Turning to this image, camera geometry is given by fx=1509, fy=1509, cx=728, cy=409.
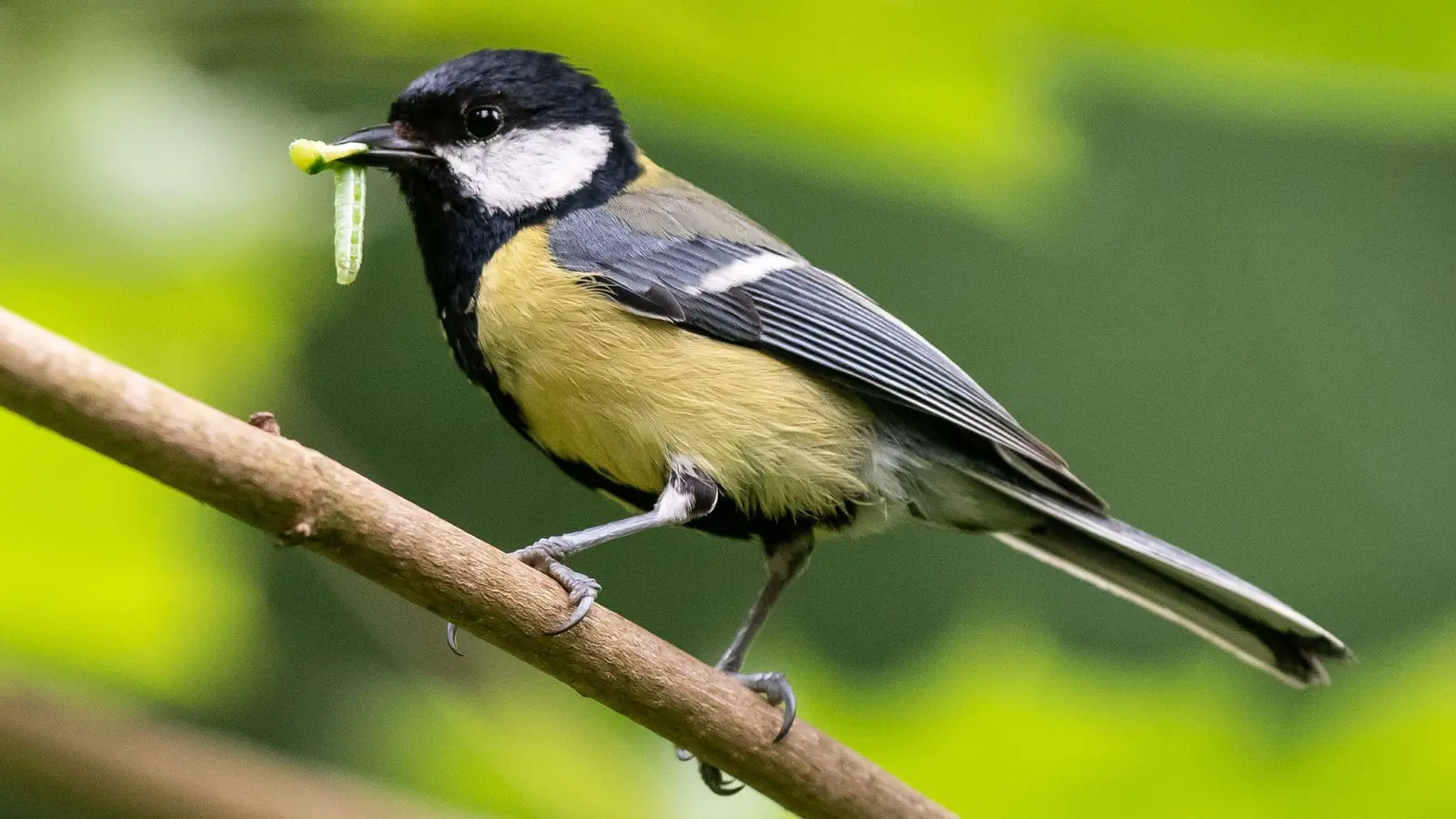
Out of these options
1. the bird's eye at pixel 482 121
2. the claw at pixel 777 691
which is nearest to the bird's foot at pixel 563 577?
the claw at pixel 777 691

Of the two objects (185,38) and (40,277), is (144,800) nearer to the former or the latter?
(40,277)

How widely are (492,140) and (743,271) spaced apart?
341mm

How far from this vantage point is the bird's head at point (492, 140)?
1.78 metres

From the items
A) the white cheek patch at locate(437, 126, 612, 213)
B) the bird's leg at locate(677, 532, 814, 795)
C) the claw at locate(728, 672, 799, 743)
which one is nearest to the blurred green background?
the claw at locate(728, 672, 799, 743)

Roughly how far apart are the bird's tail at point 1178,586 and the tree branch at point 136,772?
2.71ft

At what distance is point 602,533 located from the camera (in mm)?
1547

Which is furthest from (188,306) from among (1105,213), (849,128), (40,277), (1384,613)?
(1384,613)

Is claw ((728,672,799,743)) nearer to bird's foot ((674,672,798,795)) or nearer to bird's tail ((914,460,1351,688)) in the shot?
bird's foot ((674,672,798,795))

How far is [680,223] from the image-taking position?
6.19 feet

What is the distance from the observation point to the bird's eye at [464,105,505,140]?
1.81m

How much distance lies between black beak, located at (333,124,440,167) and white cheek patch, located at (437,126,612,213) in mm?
30

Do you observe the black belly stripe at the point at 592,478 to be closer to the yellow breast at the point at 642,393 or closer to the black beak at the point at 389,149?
the yellow breast at the point at 642,393

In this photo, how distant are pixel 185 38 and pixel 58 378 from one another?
60cm

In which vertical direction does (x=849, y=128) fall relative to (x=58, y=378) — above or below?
above
